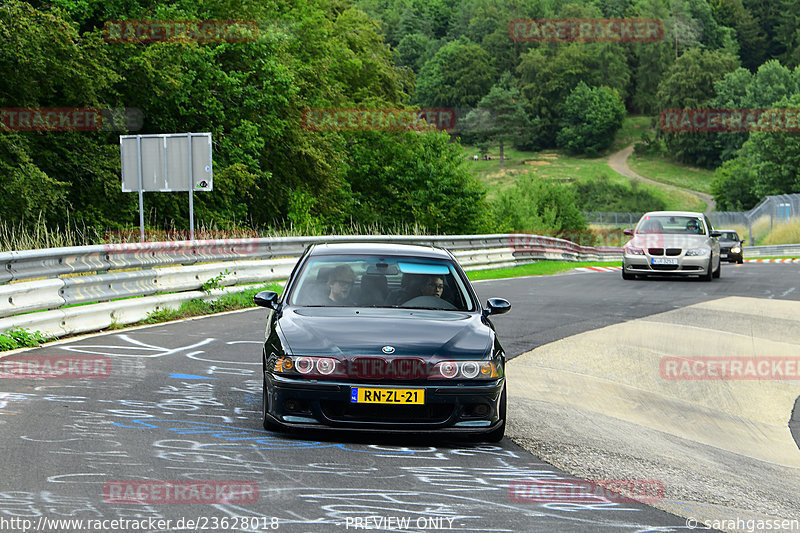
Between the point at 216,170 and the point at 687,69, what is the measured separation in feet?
485

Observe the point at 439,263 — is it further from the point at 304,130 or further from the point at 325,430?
the point at 304,130

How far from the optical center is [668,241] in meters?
24.4

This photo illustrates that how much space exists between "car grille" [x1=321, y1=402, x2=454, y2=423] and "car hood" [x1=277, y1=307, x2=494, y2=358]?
33 cm

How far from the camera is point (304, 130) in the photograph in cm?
4131

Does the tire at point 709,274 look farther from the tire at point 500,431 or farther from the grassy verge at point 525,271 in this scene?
the tire at point 500,431

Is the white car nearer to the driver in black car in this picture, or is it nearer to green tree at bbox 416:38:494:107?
the driver in black car

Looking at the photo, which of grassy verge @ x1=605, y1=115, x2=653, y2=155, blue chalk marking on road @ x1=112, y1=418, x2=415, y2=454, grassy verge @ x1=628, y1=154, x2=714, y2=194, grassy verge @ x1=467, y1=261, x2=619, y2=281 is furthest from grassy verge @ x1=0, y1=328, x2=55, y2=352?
grassy verge @ x1=605, y1=115, x2=653, y2=155

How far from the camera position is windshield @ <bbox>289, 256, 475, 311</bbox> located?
7.79 m

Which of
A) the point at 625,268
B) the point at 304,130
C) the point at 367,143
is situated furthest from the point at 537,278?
the point at 367,143

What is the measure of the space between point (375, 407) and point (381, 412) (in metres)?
0.05

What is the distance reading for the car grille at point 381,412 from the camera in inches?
261

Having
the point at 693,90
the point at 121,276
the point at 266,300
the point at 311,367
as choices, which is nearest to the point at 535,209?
the point at 121,276

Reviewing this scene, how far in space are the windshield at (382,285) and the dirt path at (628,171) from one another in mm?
118258

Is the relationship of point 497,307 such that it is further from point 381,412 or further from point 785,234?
point 785,234
